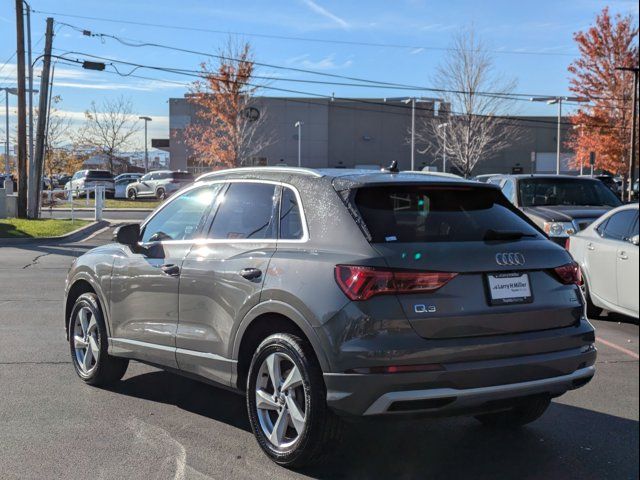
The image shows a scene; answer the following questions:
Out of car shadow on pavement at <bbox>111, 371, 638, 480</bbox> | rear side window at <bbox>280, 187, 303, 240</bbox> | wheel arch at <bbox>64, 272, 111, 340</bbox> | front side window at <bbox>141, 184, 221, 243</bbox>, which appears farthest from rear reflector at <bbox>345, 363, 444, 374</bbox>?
wheel arch at <bbox>64, 272, 111, 340</bbox>

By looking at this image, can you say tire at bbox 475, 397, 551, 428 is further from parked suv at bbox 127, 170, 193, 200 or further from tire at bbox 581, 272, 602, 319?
parked suv at bbox 127, 170, 193, 200

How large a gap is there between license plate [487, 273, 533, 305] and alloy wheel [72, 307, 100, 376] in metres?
3.46

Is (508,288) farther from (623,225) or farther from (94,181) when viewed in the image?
(94,181)

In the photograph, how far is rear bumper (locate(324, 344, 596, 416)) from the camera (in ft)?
11.3

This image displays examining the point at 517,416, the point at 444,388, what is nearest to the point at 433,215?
the point at 444,388

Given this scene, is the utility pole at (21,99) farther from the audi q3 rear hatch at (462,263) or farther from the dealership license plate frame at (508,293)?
the dealership license plate frame at (508,293)

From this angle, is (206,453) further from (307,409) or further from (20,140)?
(20,140)

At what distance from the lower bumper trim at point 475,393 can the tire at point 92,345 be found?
2.92 metres

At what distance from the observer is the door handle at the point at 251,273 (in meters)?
4.10

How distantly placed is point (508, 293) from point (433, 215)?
63 centimetres

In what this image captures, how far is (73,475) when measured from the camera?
3871 millimetres

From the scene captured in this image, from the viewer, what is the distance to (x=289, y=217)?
4.24 metres

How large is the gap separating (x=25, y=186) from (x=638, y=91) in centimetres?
2504

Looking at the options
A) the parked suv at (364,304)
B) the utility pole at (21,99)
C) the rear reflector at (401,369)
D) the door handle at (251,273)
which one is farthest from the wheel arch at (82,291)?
the utility pole at (21,99)
